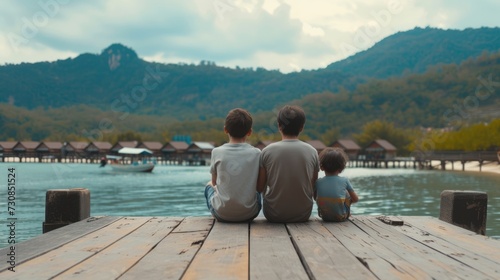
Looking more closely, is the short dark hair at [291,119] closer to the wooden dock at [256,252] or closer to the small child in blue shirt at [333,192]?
the small child in blue shirt at [333,192]

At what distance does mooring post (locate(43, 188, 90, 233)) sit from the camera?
4.48 m

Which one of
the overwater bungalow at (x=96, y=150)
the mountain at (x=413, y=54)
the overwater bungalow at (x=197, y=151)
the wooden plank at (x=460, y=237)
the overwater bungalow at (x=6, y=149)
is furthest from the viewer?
the mountain at (x=413, y=54)

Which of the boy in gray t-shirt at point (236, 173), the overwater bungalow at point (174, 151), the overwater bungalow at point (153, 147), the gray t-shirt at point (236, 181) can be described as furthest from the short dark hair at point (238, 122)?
the overwater bungalow at point (153, 147)

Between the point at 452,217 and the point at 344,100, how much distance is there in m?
130

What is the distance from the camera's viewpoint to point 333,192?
440cm

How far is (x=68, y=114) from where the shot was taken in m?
126

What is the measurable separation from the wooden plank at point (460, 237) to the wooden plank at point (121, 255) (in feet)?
6.52

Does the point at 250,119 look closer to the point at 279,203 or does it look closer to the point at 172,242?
the point at 279,203

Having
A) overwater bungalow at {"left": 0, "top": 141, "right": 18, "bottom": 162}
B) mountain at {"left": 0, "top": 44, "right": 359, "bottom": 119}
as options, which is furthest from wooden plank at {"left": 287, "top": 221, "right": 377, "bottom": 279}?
mountain at {"left": 0, "top": 44, "right": 359, "bottom": 119}

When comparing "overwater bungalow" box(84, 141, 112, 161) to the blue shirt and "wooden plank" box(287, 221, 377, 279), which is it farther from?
"wooden plank" box(287, 221, 377, 279)

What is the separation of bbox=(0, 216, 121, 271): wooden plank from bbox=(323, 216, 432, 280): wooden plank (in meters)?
1.80

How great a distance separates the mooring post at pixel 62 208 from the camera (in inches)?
177

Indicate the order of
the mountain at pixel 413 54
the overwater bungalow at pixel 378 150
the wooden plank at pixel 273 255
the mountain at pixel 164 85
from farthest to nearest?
the mountain at pixel 413 54 → the mountain at pixel 164 85 → the overwater bungalow at pixel 378 150 → the wooden plank at pixel 273 255

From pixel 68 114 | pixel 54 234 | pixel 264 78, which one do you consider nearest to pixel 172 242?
pixel 54 234
